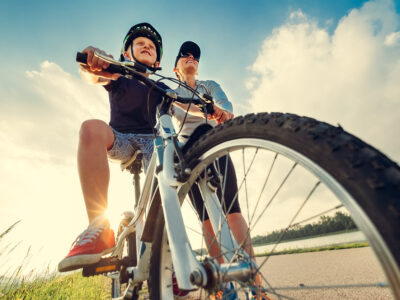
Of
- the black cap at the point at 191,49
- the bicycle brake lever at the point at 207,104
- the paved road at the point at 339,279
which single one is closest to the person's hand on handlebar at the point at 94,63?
the bicycle brake lever at the point at 207,104

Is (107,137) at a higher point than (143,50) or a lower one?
lower

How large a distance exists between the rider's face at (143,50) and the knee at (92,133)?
2.76 feet

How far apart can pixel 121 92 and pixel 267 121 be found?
1800mm

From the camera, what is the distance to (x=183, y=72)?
249cm

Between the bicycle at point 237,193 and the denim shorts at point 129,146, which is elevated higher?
the denim shorts at point 129,146

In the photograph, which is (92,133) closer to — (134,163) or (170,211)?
(134,163)

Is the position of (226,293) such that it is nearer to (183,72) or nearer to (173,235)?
(173,235)

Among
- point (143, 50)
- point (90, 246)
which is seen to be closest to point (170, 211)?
point (90, 246)

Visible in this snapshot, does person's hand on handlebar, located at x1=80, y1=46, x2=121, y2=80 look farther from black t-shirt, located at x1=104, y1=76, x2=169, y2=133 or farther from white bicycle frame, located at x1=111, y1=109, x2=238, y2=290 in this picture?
black t-shirt, located at x1=104, y1=76, x2=169, y2=133

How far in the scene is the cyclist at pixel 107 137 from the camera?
1.42 metres

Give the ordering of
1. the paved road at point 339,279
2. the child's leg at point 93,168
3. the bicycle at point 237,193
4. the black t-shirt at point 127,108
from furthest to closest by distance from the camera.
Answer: the black t-shirt at point 127,108 < the paved road at point 339,279 < the child's leg at point 93,168 < the bicycle at point 237,193

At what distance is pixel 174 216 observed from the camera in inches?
47.5

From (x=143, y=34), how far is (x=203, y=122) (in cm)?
105

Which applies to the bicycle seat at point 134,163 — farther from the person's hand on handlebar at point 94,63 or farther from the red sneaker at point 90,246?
the person's hand on handlebar at point 94,63
